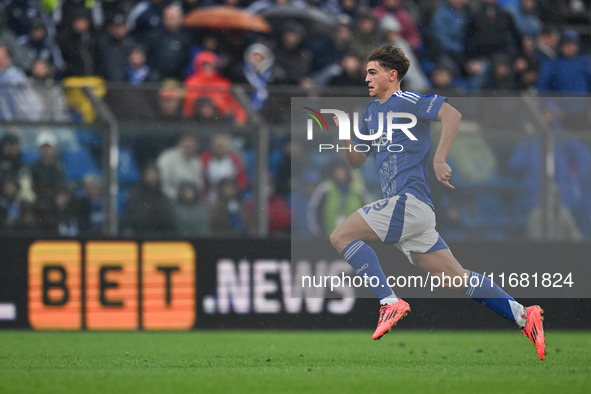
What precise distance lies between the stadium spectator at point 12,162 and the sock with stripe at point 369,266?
14.7 ft

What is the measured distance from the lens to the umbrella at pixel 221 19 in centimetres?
1447

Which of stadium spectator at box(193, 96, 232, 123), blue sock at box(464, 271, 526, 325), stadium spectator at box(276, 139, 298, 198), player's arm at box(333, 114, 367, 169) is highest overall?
stadium spectator at box(193, 96, 232, 123)

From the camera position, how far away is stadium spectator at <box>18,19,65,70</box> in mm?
13930

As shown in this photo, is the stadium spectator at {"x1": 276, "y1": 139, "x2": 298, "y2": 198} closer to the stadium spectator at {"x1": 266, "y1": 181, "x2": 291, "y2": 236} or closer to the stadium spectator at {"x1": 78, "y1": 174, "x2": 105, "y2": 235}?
the stadium spectator at {"x1": 266, "y1": 181, "x2": 291, "y2": 236}

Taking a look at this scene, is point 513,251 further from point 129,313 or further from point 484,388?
point 484,388

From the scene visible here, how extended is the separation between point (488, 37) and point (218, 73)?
13.9ft

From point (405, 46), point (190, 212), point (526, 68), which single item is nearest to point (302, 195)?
point (190, 212)

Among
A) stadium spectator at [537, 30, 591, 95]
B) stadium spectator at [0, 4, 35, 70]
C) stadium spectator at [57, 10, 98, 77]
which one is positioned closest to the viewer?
stadium spectator at [0, 4, 35, 70]

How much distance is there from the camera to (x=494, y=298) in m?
8.36

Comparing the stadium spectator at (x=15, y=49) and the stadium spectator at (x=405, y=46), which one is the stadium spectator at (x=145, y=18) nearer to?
the stadium spectator at (x=15, y=49)

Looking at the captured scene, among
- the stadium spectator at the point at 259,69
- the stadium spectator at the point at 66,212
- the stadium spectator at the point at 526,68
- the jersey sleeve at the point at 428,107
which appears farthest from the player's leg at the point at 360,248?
the stadium spectator at the point at 526,68

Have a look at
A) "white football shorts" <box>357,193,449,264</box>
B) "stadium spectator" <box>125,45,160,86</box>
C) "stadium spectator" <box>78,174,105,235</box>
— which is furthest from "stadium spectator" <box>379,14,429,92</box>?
"white football shorts" <box>357,193,449,264</box>

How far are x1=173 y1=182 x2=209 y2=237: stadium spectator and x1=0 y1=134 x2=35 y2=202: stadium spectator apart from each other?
1614mm

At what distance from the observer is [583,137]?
12227 millimetres
